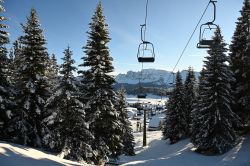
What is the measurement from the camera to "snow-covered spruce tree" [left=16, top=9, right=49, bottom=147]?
25438 mm

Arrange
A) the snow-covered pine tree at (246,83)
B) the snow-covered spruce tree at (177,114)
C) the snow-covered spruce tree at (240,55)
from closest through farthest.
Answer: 1. the snow-covered pine tree at (246,83)
2. the snow-covered spruce tree at (240,55)
3. the snow-covered spruce tree at (177,114)

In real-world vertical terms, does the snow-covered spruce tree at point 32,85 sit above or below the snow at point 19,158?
above

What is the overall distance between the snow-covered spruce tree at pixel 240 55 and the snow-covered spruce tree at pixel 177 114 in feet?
39.0

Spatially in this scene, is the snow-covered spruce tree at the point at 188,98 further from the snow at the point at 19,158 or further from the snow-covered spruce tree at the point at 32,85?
the snow at the point at 19,158

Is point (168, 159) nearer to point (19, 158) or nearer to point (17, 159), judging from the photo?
point (19, 158)

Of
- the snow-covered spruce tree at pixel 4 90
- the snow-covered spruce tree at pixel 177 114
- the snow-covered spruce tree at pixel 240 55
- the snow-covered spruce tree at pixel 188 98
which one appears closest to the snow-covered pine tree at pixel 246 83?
the snow-covered spruce tree at pixel 240 55

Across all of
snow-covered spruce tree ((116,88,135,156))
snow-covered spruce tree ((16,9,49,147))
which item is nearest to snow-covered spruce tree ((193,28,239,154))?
snow-covered spruce tree ((116,88,135,156))

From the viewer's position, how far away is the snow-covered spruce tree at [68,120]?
24359 mm

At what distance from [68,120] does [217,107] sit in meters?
17.0

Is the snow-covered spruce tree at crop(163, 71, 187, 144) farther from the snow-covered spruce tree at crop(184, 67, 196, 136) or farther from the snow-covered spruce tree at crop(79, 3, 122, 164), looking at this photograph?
the snow-covered spruce tree at crop(79, 3, 122, 164)

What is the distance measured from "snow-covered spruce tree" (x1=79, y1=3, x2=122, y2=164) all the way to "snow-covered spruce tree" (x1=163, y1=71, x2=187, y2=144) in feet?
64.3

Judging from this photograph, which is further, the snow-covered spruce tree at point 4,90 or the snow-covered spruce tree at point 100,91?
the snow-covered spruce tree at point 100,91

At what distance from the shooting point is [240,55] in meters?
34.1

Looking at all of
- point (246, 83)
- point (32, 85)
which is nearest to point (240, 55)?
point (246, 83)
